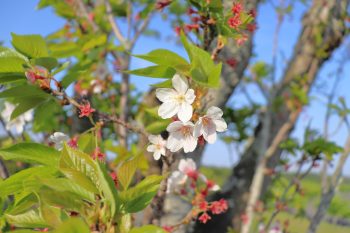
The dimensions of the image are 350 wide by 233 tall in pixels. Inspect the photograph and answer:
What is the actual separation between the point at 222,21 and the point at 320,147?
114 centimetres

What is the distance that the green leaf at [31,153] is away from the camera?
893 millimetres

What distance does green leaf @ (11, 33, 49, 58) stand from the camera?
0.98m

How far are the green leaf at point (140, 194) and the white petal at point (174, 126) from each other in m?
0.13

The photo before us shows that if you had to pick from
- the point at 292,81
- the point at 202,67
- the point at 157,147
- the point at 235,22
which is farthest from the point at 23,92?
the point at 292,81

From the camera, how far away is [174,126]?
90 cm

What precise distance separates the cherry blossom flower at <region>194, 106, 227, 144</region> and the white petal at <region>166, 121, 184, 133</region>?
0.05 metres

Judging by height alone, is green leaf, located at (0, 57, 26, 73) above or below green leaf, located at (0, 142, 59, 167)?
above

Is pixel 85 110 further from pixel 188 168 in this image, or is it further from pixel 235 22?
pixel 188 168

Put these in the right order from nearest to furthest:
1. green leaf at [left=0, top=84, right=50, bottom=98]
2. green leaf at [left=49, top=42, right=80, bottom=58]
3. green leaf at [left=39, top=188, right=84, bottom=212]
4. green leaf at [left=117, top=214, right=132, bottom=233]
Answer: green leaf at [left=39, top=188, right=84, bottom=212], green leaf at [left=117, top=214, right=132, bottom=233], green leaf at [left=0, top=84, right=50, bottom=98], green leaf at [left=49, top=42, right=80, bottom=58]

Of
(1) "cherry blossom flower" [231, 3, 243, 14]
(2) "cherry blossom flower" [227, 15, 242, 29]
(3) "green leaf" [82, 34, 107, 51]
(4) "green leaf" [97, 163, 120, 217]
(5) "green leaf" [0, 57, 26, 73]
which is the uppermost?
(1) "cherry blossom flower" [231, 3, 243, 14]

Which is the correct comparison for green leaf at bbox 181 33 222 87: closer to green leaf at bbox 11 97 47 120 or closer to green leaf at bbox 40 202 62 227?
green leaf at bbox 40 202 62 227

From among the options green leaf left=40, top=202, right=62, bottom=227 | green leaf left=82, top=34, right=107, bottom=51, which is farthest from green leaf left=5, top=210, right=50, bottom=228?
green leaf left=82, top=34, right=107, bottom=51

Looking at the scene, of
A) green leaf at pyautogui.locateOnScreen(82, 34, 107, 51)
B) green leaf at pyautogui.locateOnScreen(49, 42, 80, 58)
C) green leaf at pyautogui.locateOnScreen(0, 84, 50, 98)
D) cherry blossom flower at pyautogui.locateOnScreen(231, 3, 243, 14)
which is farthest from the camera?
green leaf at pyautogui.locateOnScreen(82, 34, 107, 51)

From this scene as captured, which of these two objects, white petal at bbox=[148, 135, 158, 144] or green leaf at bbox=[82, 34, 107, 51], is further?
green leaf at bbox=[82, 34, 107, 51]
